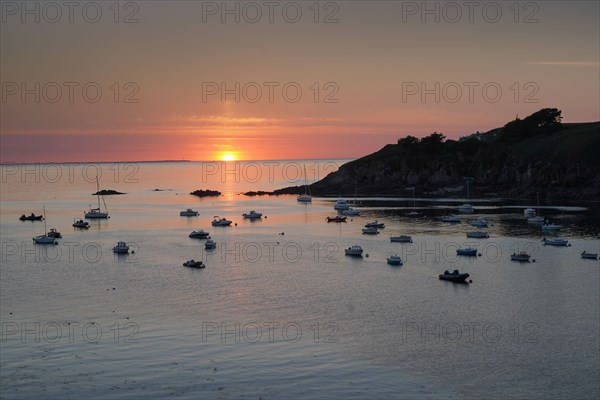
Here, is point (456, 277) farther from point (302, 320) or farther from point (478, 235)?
point (478, 235)

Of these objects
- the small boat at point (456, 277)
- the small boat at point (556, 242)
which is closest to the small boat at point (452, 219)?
the small boat at point (556, 242)

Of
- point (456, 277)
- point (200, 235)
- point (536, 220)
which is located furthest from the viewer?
point (536, 220)

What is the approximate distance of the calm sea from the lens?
4284 centimetres

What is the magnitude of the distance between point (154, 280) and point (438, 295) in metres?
31.1

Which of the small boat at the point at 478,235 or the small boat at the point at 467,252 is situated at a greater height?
the small boat at the point at 478,235

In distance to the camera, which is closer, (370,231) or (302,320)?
(302,320)

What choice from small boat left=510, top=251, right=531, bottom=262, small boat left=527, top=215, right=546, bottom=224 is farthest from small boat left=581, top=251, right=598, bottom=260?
small boat left=527, top=215, right=546, bottom=224

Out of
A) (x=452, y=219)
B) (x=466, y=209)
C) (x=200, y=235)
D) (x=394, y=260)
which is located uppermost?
(x=466, y=209)

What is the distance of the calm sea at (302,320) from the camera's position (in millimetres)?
42844

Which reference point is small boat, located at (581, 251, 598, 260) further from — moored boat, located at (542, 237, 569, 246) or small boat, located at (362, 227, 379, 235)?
small boat, located at (362, 227, 379, 235)

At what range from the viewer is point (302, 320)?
191 feet

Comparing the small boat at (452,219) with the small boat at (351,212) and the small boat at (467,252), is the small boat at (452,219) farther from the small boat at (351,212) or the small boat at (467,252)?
the small boat at (467,252)

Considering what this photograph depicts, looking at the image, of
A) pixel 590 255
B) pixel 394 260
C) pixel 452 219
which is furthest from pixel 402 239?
pixel 590 255

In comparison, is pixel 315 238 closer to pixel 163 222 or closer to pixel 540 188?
pixel 163 222
